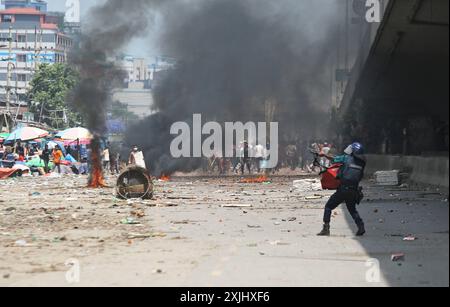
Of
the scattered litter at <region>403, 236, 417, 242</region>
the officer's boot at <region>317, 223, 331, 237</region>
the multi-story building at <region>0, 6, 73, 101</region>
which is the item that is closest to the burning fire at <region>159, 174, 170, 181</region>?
the officer's boot at <region>317, 223, 331, 237</region>

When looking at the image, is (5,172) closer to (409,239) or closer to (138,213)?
(138,213)

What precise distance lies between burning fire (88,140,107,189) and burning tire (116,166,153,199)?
236 inches

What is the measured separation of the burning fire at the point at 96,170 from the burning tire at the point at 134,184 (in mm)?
5993

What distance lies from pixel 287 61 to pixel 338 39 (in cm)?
411

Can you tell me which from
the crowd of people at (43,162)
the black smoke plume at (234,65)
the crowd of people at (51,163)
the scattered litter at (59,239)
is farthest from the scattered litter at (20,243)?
the black smoke plume at (234,65)

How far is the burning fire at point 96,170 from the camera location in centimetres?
2762

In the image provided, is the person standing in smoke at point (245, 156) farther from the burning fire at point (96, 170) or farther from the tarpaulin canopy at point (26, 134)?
the burning fire at point (96, 170)

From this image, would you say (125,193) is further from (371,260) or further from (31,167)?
(31,167)

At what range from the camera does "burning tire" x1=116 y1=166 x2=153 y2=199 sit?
21422mm

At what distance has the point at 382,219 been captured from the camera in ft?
49.7

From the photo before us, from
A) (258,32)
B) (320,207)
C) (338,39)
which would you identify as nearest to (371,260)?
(320,207)

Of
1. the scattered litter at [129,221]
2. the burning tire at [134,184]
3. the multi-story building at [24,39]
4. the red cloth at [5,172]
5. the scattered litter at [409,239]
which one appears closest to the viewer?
the scattered litter at [409,239]

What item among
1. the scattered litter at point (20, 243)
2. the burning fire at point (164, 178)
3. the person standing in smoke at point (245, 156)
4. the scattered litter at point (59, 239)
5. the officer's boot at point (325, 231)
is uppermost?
the officer's boot at point (325, 231)

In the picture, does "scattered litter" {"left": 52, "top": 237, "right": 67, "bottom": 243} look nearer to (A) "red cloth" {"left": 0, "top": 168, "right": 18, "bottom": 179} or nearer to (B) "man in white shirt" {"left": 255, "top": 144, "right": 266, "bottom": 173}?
(A) "red cloth" {"left": 0, "top": 168, "right": 18, "bottom": 179}
